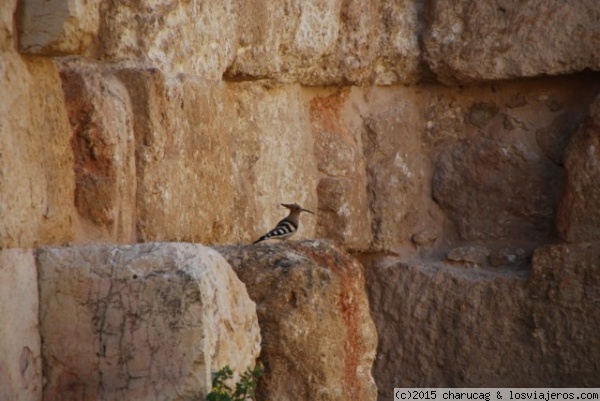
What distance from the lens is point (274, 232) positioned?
703cm

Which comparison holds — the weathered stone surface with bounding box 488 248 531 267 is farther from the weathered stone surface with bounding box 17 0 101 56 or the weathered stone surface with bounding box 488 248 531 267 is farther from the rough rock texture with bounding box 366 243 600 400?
the weathered stone surface with bounding box 17 0 101 56

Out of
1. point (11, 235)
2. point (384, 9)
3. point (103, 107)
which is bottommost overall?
point (11, 235)

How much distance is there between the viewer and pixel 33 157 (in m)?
4.82

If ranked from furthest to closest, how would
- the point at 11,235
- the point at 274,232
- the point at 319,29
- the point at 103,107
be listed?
the point at 319,29, the point at 274,232, the point at 103,107, the point at 11,235

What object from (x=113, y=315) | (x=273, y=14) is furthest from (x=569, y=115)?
(x=113, y=315)

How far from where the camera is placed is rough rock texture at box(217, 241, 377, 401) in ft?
17.8

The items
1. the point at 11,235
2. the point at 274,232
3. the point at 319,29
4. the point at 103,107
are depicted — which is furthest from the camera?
the point at 319,29

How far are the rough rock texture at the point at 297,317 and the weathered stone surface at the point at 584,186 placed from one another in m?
2.66

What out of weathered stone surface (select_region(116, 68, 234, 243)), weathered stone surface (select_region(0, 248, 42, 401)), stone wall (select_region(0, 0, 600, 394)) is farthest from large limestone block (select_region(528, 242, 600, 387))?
weathered stone surface (select_region(0, 248, 42, 401))

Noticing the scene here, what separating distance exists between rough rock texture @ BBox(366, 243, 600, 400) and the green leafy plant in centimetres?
329

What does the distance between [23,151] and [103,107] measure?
0.71 metres

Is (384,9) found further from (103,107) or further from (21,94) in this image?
(21,94)

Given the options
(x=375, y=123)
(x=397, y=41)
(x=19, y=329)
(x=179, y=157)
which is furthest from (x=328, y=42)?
(x=19, y=329)

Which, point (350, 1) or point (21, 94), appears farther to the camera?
point (350, 1)
